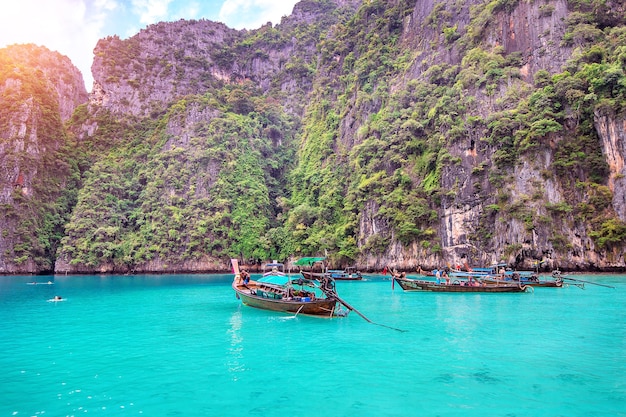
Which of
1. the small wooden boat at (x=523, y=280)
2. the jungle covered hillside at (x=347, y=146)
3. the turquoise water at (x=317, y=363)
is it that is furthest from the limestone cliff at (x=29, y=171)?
the small wooden boat at (x=523, y=280)

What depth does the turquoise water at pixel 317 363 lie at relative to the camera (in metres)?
8.23

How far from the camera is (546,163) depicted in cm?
4103

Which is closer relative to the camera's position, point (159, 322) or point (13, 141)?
point (159, 322)

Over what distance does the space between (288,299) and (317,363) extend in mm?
7924

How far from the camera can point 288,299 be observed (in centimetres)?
1908

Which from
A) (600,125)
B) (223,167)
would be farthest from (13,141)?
(600,125)

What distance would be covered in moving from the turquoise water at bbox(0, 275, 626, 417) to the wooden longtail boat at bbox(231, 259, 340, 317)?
26.8 inches

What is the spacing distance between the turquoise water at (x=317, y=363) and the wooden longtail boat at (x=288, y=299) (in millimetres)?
681

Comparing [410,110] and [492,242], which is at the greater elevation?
[410,110]

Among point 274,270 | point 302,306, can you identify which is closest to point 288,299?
point 302,306

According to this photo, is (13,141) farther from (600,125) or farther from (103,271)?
(600,125)

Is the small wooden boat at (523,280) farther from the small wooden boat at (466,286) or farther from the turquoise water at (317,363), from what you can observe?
the turquoise water at (317,363)

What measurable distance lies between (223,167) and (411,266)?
36.4 m

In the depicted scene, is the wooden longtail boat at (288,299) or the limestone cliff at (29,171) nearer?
the wooden longtail boat at (288,299)
